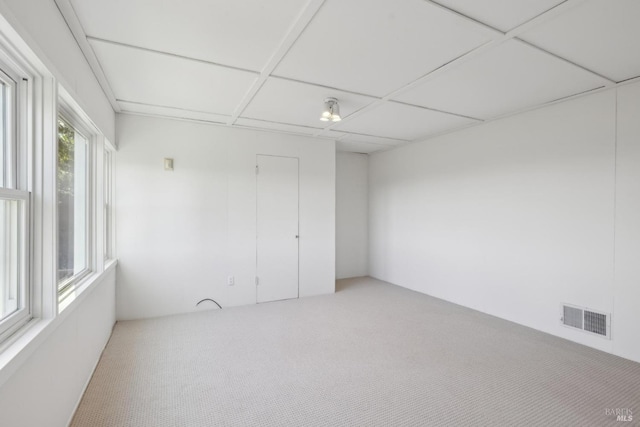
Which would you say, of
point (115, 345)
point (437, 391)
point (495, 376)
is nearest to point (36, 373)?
point (115, 345)

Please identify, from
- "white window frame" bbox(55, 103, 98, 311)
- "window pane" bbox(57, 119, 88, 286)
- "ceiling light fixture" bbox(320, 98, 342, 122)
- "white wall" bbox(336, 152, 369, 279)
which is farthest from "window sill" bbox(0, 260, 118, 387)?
"white wall" bbox(336, 152, 369, 279)

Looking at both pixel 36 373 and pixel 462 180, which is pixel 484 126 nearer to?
pixel 462 180

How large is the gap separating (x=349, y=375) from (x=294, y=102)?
8.35 ft

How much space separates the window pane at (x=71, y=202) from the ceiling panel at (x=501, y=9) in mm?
2599

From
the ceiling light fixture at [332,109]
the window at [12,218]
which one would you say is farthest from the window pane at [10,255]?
the ceiling light fixture at [332,109]

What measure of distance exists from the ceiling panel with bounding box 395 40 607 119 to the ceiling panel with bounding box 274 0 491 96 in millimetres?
262

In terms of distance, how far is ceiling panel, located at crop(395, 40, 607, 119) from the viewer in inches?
85.7

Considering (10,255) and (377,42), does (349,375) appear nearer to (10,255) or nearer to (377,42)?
(10,255)

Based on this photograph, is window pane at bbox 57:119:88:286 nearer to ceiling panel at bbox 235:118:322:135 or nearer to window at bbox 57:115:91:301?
window at bbox 57:115:91:301

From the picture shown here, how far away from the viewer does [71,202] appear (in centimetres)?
235

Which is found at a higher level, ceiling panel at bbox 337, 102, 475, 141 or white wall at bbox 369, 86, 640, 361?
ceiling panel at bbox 337, 102, 475, 141

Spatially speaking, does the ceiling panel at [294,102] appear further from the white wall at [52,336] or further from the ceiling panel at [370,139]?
the white wall at [52,336]

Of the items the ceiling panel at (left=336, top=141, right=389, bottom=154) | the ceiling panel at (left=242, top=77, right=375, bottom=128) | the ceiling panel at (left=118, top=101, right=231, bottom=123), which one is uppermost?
the ceiling panel at (left=118, top=101, right=231, bottom=123)

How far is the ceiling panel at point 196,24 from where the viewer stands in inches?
64.9
